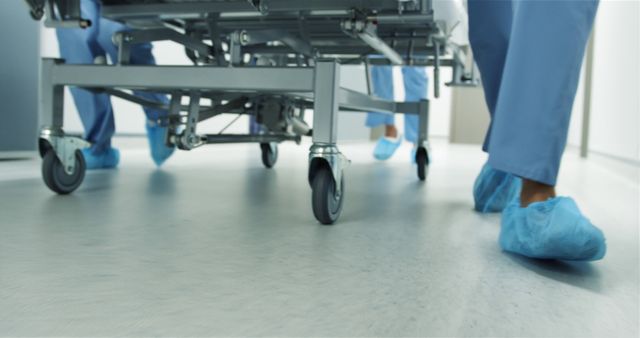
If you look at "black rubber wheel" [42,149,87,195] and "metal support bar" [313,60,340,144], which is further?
"black rubber wheel" [42,149,87,195]

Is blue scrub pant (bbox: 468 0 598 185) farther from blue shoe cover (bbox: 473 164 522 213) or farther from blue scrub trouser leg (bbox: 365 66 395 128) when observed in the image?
blue scrub trouser leg (bbox: 365 66 395 128)

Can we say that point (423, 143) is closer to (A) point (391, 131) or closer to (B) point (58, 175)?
(B) point (58, 175)

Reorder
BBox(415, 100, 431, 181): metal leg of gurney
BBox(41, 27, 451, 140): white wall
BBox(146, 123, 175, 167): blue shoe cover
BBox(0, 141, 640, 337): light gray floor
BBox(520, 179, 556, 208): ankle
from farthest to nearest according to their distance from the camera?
1. BBox(41, 27, 451, 140): white wall
2. BBox(146, 123, 175, 167): blue shoe cover
3. BBox(415, 100, 431, 181): metal leg of gurney
4. BBox(520, 179, 556, 208): ankle
5. BBox(0, 141, 640, 337): light gray floor

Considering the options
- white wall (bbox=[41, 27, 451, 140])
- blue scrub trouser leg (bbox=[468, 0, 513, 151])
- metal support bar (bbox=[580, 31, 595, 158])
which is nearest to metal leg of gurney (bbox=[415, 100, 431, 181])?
blue scrub trouser leg (bbox=[468, 0, 513, 151])

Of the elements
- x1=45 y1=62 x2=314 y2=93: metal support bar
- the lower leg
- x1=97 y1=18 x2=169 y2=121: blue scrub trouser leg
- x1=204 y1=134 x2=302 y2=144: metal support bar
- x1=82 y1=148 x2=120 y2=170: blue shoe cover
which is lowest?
x1=82 y1=148 x2=120 y2=170: blue shoe cover

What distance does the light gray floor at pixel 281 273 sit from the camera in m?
0.48

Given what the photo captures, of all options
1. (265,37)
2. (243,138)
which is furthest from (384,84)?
(265,37)

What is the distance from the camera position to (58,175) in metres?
1.17

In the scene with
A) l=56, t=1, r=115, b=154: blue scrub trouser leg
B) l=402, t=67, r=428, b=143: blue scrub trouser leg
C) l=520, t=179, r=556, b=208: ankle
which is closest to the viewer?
l=520, t=179, r=556, b=208: ankle

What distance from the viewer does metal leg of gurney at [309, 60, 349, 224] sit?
937 mm

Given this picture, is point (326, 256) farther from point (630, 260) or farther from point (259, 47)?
point (259, 47)

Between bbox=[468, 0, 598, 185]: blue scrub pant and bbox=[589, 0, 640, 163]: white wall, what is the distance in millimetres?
1472

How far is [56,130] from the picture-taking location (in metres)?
1.15

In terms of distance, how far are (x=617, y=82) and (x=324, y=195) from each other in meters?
2.12
